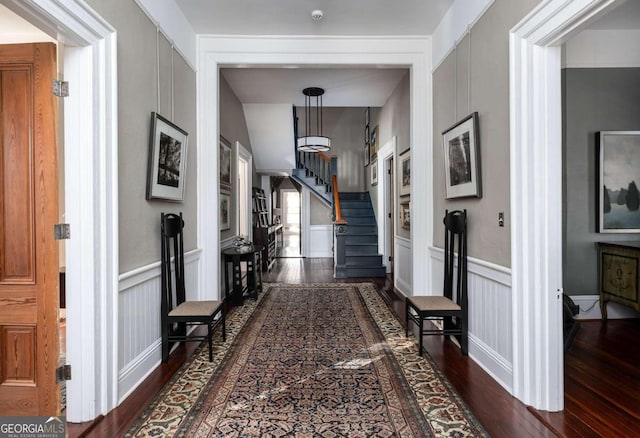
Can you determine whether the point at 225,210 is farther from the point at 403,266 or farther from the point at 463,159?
the point at 463,159

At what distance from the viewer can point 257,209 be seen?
754cm

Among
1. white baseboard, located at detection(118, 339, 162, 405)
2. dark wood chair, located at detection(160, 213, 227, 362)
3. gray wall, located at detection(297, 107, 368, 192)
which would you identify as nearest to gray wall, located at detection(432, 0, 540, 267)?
dark wood chair, located at detection(160, 213, 227, 362)

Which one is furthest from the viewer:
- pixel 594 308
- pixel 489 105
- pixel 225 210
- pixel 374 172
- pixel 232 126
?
pixel 374 172

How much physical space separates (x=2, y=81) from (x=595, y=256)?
5138mm

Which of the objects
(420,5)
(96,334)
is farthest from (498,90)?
(96,334)

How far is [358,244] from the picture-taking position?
22.3 ft

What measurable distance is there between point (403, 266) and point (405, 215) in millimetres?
719

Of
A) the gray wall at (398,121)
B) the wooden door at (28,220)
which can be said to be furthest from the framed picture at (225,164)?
the wooden door at (28,220)

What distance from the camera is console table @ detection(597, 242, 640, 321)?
3.36 m

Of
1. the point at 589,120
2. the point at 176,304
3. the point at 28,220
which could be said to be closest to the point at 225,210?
the point at 176,304

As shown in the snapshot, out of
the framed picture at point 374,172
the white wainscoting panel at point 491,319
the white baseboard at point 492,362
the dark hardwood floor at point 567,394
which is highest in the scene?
the framed picture at point 374,172

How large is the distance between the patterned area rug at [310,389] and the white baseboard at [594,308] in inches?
78.2

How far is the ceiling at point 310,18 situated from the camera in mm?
3059

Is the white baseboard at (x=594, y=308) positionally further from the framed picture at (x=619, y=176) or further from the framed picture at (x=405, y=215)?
the framed picture at (x=405, y=215)
